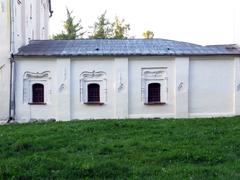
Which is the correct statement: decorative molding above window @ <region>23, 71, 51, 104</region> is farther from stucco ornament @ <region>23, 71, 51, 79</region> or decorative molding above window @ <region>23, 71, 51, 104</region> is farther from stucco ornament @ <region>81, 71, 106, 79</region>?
stucco ornament @ <region>81, 71, 106, 79</region>

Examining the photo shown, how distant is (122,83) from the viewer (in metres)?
24.0

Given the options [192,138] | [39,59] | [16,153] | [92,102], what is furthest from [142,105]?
[16,153]

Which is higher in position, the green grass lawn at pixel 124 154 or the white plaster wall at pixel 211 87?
the white plaster wall at pixel 211 87

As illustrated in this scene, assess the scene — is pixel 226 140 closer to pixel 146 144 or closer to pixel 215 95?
pixel 146 144

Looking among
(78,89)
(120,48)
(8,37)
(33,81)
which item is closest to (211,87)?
(120,48)

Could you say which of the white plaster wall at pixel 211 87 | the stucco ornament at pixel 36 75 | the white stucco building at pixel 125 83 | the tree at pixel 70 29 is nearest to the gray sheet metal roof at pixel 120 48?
the white stucco building at pixel 125 83

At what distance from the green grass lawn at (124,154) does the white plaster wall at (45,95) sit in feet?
26.0

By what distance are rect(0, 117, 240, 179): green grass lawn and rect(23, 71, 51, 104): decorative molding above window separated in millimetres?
8350

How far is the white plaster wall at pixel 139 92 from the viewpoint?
24.1 m

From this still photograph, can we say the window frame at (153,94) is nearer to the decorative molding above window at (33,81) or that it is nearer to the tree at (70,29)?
the decorative molding above window at (33,81)

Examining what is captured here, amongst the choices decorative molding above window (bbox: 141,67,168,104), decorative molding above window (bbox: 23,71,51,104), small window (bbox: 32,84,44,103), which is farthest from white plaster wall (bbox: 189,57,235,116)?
small window (bbox: 32,84,44,103)

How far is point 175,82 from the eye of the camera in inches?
954

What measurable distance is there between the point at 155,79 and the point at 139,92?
44.0 inches

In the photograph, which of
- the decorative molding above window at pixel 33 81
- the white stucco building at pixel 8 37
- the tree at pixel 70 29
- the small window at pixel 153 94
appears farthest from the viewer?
the tree at pixel 70 29
